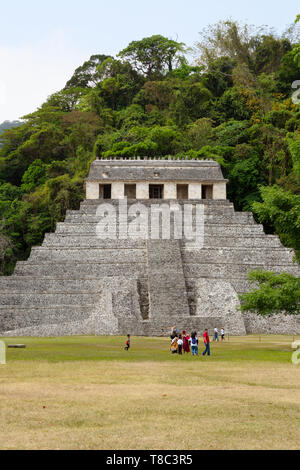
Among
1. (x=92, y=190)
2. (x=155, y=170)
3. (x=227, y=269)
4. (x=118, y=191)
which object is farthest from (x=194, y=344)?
(x=155, y=170)

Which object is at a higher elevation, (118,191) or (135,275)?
(118,191)

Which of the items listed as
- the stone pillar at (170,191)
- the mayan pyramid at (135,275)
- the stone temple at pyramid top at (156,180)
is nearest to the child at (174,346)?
the mayan pyramid at (135,275)

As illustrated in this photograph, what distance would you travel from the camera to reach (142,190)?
4606 centimetres

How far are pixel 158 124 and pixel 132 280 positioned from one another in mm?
30988

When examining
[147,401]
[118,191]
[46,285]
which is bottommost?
[147,401]

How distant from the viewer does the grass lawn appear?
8852mm

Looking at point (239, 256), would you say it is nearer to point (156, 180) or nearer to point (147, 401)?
point (156, 180)

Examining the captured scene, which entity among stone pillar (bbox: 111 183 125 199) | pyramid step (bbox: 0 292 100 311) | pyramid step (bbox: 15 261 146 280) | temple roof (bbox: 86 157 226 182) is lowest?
pyramid step (bbox: 0 292 100 311)

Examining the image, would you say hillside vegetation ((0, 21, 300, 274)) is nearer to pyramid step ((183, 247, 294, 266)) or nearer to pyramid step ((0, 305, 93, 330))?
pyramid step ((183, 247, 294, 266))

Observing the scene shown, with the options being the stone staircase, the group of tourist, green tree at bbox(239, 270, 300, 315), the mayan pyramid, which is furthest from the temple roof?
green tree at bbox(239, 270, 300, 315)

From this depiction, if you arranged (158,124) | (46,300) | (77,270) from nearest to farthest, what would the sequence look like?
1. (46,300)
2. (77,270)
3. (158,124)

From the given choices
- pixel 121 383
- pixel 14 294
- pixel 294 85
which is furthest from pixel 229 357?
pixel 294 85

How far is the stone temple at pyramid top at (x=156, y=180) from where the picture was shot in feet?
151

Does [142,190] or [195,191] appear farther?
[195,191]
